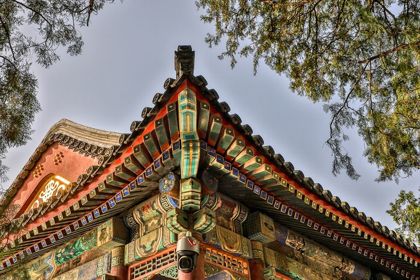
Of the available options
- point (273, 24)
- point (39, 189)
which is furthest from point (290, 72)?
point (39, 189)

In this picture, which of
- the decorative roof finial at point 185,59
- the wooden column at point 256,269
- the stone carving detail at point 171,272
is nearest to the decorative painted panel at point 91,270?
the stone carving detail at point 171,272

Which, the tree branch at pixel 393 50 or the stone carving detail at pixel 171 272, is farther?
the stone carving detail at pixel 171 272

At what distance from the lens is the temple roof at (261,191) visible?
18.9ft

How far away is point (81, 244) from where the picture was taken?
7.42m

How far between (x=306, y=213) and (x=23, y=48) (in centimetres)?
444

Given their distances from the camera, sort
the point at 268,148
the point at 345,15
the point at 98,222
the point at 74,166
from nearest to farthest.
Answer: the point at 345,15 → the point at 268,148 → the point at 98,222 → the point at 74,166

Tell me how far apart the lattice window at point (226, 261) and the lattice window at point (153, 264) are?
1.46 ft

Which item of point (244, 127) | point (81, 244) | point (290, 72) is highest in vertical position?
point (290, 72)

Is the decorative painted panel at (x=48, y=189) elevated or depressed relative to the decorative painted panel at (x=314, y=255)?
elevated

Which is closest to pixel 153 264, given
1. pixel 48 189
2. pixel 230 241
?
pixel 230 241

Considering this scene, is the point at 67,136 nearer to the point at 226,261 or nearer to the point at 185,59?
the point at 226,261

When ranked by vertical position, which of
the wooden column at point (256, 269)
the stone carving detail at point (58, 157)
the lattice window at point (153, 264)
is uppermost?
the stone carving detail at point (58, 157)

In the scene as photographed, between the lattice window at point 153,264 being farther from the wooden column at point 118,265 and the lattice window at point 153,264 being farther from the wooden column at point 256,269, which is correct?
the wooden column at point 256,269

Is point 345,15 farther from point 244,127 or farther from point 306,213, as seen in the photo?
point 306,213
